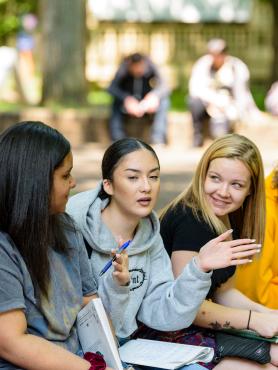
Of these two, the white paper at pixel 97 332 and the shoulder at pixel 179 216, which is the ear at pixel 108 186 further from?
the white paper at pixel 97 332

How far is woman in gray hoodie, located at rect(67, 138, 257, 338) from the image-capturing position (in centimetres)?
353

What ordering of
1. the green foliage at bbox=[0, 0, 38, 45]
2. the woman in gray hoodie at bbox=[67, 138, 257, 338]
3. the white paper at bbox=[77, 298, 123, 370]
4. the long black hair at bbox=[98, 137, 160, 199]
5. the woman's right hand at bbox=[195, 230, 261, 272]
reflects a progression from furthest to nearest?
the green foliage at bbox=[0, 0, 38, 45], the long black hair at bbox=[98, 137, 160, 199], the woman in gray hoodie at bbox=[67, 138, 257, 338], the woman's right hand at bbox=[195, 230, 261, 272], the white paper at bbox=[77, 298, 123, 370]

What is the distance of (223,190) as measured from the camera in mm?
3984

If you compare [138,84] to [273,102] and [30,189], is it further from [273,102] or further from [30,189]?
[30,189]

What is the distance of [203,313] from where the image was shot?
3.80 m

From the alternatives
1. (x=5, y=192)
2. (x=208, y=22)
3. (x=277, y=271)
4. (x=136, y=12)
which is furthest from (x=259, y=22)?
(x=5, y=192)

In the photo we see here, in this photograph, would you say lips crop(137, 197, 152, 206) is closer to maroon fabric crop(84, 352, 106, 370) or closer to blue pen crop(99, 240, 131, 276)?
blue pen crop(99, 240, 131, 276)

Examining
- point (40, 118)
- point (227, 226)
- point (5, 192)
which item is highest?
point (5, 192)

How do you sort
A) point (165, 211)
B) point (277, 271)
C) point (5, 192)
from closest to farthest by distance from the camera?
point (5, 192)
point (165, 211)
point (277, 271)

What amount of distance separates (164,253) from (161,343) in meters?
0.37

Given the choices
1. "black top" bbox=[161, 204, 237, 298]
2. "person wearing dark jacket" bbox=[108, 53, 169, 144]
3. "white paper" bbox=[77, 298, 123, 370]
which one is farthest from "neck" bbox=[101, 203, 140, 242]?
"person wearing dark jacket" bbox=[108, 53, 169, 144]

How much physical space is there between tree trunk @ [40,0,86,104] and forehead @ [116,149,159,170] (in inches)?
359

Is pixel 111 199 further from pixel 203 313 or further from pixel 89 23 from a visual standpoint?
pixel 89 23

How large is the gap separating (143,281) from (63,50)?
30.6 ft
